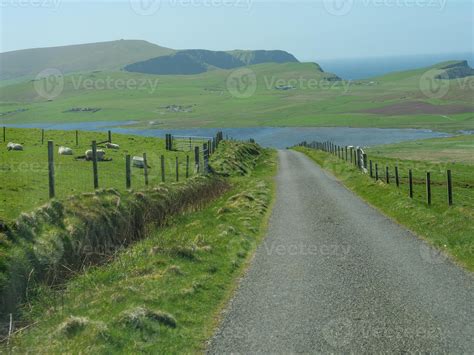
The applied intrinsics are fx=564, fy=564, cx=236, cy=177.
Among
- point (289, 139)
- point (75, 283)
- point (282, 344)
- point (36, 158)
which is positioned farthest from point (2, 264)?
point (289, 139)

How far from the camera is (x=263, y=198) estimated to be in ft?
109

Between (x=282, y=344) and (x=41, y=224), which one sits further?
(x=41, y=224)

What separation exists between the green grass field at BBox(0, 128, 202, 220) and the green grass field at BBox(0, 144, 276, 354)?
4.29 meters

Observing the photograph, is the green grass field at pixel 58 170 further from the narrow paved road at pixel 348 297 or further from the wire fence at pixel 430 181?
the wire fence at pixel 430 181

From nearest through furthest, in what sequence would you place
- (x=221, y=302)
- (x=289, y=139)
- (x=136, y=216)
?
1. (x=221, y=302)
2. (x=136, y=216)
3. (x=289, y=139)

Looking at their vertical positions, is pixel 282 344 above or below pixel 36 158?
below

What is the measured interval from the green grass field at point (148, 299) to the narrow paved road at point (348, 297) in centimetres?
65

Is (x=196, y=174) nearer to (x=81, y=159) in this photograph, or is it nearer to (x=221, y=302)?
(x=81, y=159)

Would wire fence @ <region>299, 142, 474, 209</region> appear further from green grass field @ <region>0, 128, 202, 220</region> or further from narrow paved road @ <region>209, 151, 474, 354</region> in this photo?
green grass field @ <region>0, 128, 202, 220</region>

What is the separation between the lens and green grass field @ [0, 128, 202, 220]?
22.9 meters

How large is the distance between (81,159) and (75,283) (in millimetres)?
27122

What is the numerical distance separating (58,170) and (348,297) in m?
23.1

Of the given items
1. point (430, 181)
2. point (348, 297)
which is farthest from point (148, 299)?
point (430, 181)

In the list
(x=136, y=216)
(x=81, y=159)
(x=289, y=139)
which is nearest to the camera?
(x=136, y=216)
